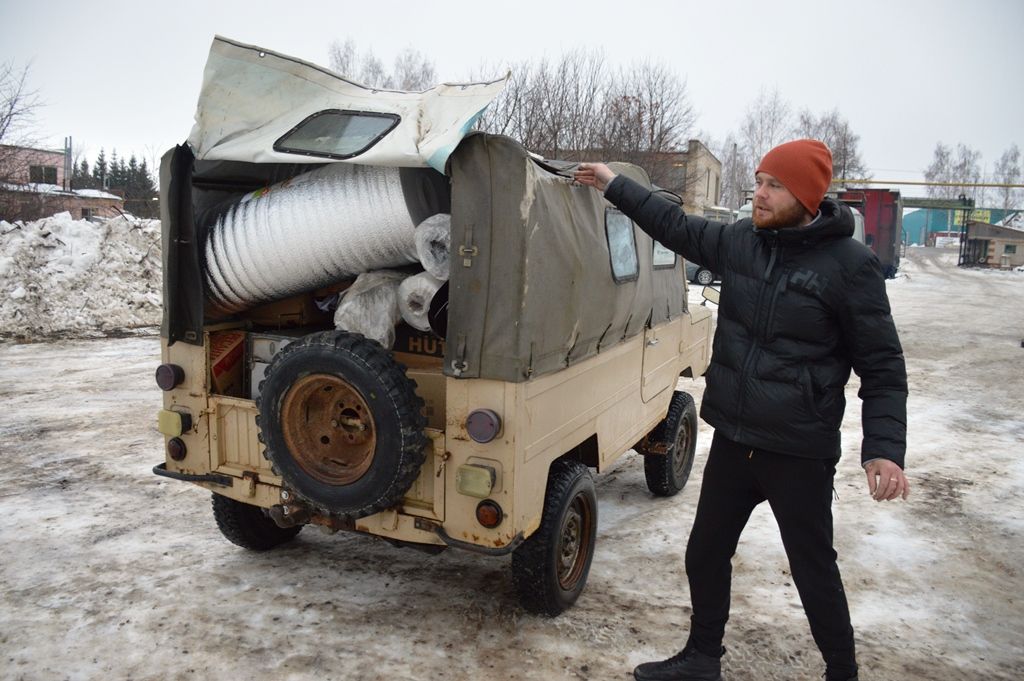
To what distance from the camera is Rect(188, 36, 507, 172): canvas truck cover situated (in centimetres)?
357

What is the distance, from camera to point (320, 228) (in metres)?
3.76

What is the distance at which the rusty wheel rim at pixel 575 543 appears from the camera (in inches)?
162

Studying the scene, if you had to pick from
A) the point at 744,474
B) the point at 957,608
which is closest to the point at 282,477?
the point at 744,474

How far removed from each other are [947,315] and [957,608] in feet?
57.2

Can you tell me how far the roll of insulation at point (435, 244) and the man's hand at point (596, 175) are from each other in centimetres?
65

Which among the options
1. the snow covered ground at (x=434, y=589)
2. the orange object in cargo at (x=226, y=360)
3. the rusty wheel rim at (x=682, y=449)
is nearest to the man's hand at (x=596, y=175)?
the orange object in cargo at (x=226, y=360)

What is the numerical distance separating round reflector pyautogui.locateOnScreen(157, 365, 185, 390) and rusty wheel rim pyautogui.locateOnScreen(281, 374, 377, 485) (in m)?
0.99

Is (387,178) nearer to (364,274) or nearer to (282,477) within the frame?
(364,274)

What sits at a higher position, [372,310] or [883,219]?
[883,219]

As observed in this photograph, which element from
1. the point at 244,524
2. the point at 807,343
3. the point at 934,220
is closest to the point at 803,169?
the point at 807,343

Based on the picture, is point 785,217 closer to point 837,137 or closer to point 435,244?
point 435,244

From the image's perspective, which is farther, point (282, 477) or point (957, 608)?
point (957, 608)

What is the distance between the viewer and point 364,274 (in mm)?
3896

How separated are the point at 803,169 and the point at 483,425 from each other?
1.67 meters
